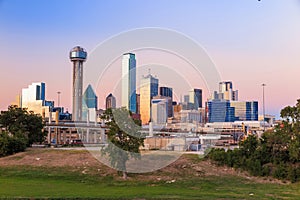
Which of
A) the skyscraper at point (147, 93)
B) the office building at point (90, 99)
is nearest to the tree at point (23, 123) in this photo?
the office building at point (90, 99)

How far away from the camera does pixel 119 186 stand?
19750 millimetres

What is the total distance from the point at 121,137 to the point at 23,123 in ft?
53.8

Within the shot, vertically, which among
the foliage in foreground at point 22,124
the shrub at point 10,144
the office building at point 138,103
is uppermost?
the office building at point 138,103

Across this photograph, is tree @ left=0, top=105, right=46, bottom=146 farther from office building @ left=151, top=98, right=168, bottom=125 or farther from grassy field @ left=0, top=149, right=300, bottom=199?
office building @ left=151, top=98, right=168, bottom=125

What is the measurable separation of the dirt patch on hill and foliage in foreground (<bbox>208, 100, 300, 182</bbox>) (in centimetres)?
57

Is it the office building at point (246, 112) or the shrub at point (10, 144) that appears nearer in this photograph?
the shrub at point (10, 144)

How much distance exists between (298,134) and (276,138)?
1693 millimetres

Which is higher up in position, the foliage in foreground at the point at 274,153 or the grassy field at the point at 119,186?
the foliage in foreground at the point at 274,153

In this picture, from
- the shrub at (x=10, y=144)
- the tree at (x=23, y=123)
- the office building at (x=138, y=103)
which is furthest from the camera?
the tree at (x=23, y=123)

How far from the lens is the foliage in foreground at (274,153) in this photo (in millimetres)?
22302

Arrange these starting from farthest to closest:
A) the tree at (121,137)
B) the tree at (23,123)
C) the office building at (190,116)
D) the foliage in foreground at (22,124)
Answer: the tree at (23,123), the foliage in foreground at (22,124), the tree at (121,137), the office building at (190,116)

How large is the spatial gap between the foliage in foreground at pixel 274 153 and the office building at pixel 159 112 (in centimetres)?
545

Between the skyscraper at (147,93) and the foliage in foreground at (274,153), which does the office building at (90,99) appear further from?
the foliage in foreground at (274,153)

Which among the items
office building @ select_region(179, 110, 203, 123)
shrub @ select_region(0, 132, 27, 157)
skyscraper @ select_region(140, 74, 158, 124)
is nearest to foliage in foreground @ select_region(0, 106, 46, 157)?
shrub @ select_region(0, 132, 27, 157)
